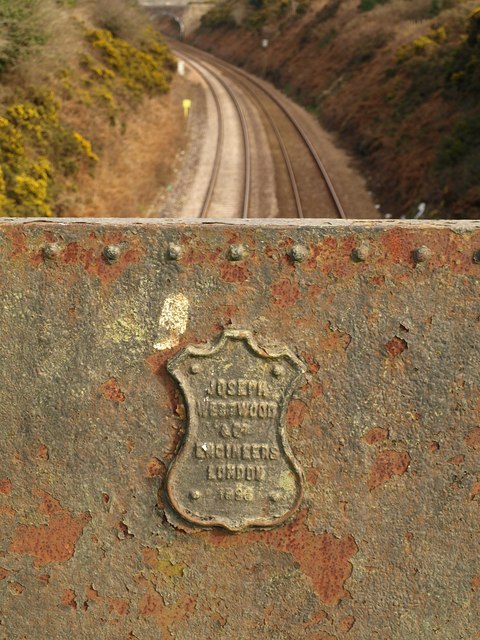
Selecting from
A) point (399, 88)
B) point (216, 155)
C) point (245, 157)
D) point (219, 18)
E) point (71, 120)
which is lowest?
point (71, 120)

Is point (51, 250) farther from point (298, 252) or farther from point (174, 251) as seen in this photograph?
point (298, 252)

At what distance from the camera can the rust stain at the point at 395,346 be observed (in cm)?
150

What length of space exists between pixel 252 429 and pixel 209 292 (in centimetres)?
44

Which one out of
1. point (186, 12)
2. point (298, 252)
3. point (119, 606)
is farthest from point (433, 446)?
point (186, 12)

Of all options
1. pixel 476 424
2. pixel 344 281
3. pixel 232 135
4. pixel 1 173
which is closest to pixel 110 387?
pixel 344 281

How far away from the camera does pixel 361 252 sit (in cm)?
146

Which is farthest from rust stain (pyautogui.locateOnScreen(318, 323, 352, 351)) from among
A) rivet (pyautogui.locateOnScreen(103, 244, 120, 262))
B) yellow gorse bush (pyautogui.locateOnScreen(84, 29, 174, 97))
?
yellow gorse bush (pyautogui.locateOnScreen(84, 29, 174, 97))

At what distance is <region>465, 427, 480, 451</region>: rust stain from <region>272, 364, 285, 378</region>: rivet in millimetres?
595

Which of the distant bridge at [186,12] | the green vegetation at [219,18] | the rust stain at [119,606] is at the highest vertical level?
the distant bridge at [186,12]

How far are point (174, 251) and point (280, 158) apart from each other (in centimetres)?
1454

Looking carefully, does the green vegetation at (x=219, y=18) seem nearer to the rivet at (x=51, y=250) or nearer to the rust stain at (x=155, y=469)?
the rivet at (x=51, y=250)

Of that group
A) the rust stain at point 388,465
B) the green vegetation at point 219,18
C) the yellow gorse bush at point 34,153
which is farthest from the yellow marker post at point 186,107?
the green vegetation at point 219,18

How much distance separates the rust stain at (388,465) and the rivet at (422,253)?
585 mm

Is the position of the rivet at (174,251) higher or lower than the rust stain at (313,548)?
higher
